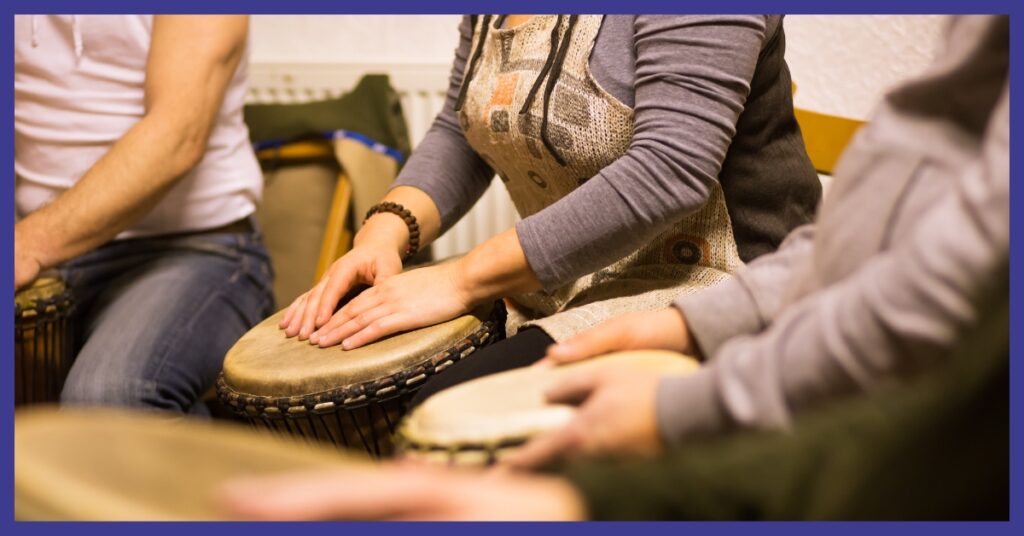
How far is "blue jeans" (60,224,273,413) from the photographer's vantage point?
116 cm

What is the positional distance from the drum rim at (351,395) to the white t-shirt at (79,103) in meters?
0.58

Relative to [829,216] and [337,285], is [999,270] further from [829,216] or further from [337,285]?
[337,285]

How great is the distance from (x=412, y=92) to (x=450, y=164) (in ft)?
2.57

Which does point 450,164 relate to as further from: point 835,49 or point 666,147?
point 835,49

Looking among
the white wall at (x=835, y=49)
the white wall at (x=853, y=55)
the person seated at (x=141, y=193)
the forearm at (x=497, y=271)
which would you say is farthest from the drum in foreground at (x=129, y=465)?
the white wall at (x=853, y=55)

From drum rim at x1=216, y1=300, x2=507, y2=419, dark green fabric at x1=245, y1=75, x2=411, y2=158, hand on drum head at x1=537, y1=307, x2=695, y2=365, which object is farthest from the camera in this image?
dark green fabric at x1=245, y1=75, x2=411, y2=158

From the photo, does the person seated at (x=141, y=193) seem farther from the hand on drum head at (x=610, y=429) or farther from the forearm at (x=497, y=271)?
the hand on drum head at (x=610, y=429)

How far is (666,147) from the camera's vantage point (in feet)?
2.87

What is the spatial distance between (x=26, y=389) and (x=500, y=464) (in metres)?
1.01

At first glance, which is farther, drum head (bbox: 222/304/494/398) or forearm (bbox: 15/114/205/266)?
forearm (bbox: 15/114/205/266)

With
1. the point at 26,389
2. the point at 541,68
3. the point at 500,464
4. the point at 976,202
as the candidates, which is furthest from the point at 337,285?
the point at 976,202

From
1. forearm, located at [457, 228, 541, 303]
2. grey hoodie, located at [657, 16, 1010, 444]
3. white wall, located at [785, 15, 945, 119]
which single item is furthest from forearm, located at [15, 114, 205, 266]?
white wall, located at [785, 15, 945, 119]

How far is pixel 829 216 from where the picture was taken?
612mm

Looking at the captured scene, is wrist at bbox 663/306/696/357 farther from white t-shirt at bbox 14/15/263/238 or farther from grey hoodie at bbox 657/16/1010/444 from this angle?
white t-shirt at bbox 14/15/263/238
